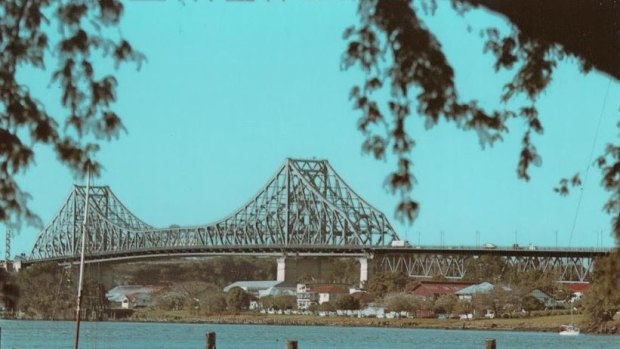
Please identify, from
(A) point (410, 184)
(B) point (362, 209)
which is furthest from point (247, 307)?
(A) point (410, 184)

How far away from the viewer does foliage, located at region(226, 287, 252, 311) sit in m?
77.2

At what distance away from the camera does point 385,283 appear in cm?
7344

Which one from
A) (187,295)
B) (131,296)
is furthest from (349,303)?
(131,296)

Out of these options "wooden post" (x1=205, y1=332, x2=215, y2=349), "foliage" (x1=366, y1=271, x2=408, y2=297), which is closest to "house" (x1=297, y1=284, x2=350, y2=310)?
Answer: "foliage" (x1=366, y1=271, x2=408, y2=297)

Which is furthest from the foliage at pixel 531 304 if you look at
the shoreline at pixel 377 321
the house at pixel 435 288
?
the house at pixel 435 288

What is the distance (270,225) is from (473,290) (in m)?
17.3

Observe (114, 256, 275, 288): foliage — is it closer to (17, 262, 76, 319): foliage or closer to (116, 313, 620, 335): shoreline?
(116, 313, 620, 335): shoreline

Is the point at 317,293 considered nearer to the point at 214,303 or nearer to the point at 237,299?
the point at 237,299

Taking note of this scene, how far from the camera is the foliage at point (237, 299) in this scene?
3041 inches

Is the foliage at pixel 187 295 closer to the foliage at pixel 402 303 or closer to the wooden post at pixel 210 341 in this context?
the foliage at pixel 402 303

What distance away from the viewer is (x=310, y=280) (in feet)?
269

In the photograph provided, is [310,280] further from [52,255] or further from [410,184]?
[410,184]

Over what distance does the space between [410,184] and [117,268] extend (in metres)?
86.3

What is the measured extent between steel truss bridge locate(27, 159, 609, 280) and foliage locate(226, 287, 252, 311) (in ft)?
8.82
